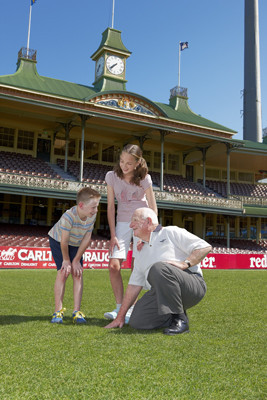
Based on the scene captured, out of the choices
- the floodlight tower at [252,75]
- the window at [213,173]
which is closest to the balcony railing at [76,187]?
the window at [213,173]

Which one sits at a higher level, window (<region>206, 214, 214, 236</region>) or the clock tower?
the clock tower

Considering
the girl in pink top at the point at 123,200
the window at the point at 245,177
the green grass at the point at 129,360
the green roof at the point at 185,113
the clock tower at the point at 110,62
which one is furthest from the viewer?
the window at the point at 245,177

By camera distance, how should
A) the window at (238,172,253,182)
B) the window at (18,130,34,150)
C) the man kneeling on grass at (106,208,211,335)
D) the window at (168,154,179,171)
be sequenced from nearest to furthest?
the man kneeling on grass at (106,208,211,335) → the window at (18,130,34,150) → the window at (168,154,179,171) → the window at (238,172,253,182)

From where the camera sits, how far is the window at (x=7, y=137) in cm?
2736

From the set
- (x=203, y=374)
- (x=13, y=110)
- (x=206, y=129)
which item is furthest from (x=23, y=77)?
(x=203, y=374)

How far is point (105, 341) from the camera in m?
3.78

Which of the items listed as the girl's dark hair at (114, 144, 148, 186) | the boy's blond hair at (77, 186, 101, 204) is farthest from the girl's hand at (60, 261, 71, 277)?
the girl's dark hair at (114, 144, 148, 186)

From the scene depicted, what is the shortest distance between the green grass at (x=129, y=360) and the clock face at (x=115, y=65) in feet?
94.2

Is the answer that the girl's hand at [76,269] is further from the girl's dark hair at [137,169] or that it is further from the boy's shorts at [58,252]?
the girl's dark hair at [137,169]

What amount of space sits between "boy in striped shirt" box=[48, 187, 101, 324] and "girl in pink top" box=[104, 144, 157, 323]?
0.39 meters

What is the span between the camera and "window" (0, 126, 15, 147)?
27.4 meters

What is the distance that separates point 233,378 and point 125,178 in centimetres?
292

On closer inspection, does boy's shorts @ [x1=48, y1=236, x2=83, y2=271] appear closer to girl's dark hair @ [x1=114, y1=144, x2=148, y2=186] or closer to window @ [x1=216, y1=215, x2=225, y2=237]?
girl's dark hair @ [x1=114, y1=144, x2=148, y2=186]

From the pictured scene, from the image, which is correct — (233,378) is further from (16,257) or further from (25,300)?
(16,257)
